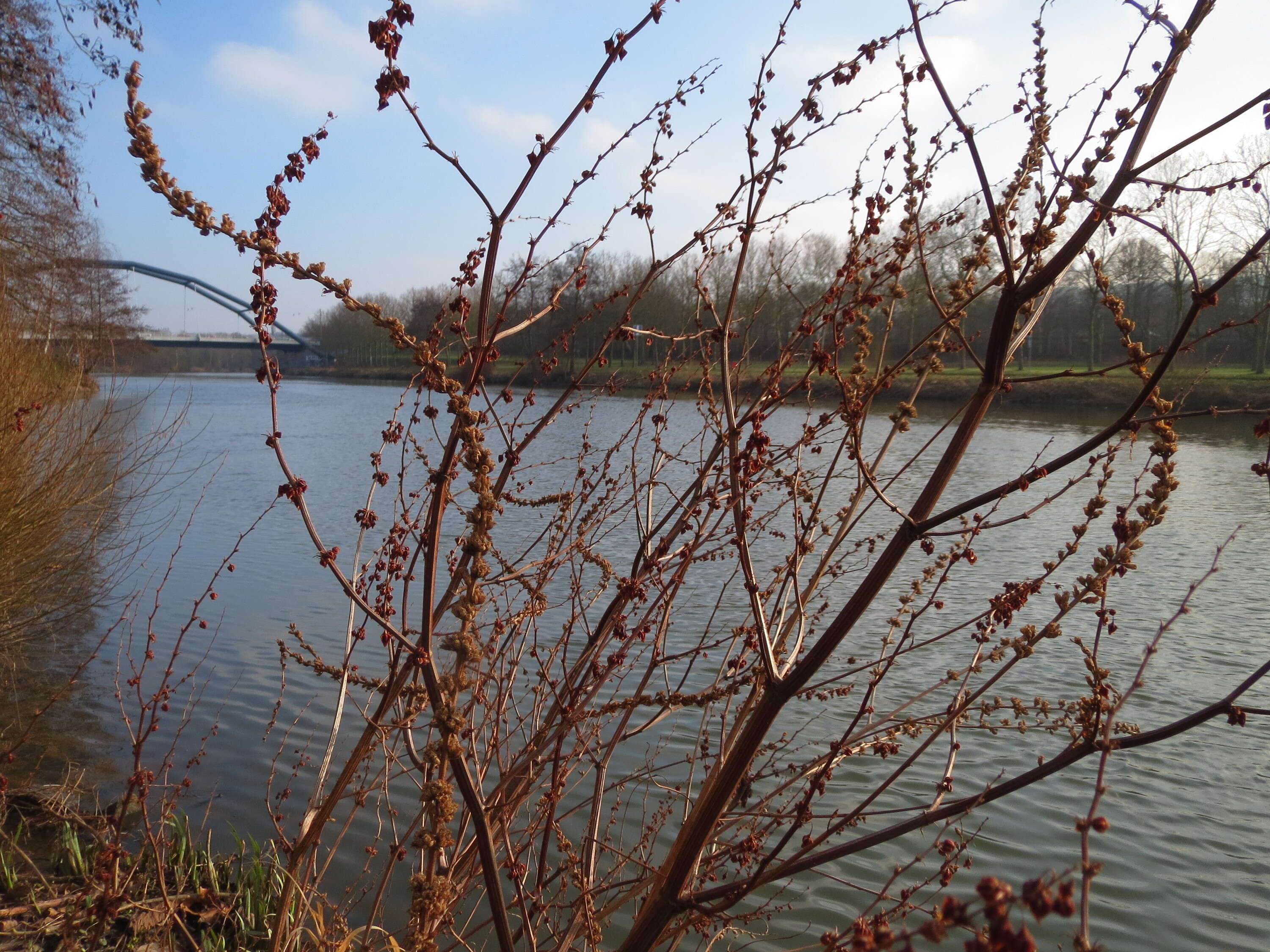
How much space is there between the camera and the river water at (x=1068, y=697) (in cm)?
485

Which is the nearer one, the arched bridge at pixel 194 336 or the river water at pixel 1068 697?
the river water at pixel 1068 697

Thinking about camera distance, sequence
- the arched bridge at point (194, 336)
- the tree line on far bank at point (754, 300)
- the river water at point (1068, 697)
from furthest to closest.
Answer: the arched bridge at point (194, 336) → the river water at point (1068, 697) → the tree line on far bank at point (754, 300)

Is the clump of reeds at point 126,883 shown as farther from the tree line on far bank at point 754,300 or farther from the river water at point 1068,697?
the tree line on far bank at point 754,300

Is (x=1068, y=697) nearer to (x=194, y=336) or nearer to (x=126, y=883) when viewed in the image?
(x=126, y=883)

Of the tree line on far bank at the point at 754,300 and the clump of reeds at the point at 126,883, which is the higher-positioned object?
the tree line on far bank at the point at 754,300

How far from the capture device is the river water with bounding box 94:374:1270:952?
191 inches

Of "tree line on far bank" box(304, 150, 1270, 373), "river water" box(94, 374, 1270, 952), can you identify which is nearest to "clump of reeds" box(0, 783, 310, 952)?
"river water" box(94, 374, 1270, 952)

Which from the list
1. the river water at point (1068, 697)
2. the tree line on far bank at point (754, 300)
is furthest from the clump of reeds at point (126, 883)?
the tree line on far bank at point (754, 300)

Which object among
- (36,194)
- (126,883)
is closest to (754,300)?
(126,883)

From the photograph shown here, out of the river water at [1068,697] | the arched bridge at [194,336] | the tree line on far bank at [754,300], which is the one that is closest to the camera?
the tree line on far bank at [754,300]

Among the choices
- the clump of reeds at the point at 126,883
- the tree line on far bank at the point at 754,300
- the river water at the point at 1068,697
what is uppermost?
the tree line on far bank at the point at 754,300

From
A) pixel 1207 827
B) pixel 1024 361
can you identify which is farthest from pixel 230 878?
pixel 1024 361

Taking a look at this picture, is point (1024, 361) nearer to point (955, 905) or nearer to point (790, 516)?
point (790, 516)

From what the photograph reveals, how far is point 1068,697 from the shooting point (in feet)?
22.9
